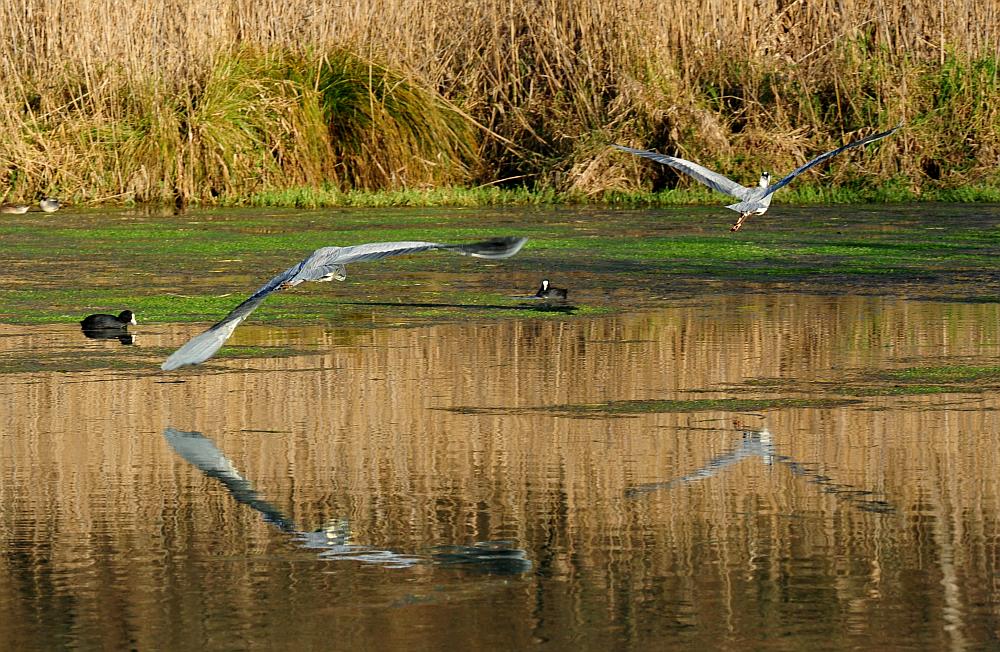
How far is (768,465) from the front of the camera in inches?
243

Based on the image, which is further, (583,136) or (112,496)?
(583,136)

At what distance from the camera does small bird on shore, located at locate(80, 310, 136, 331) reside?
974cm

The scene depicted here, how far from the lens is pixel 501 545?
510cm

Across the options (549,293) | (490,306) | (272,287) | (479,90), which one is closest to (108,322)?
(490,306)

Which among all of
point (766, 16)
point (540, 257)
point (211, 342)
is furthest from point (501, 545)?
point (766, 16)

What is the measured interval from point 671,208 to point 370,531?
1374 cm

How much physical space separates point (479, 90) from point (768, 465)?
614 inches

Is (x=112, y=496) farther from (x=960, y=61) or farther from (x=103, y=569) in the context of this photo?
(x=960, y=61)

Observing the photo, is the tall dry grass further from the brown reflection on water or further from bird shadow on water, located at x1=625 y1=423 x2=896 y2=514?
bird shadow on water, located at x1=625 y1=423 x2=896 y2=514

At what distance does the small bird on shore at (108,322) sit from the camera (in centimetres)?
974

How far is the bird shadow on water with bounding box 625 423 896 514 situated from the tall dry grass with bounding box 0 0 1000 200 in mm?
13236

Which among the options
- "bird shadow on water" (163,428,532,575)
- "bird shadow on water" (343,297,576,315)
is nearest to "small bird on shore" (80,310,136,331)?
"bird shadow on water" (343,297,576,315)

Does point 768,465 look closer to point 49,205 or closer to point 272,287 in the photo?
point 272,287

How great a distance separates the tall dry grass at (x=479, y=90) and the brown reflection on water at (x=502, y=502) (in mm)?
10242
